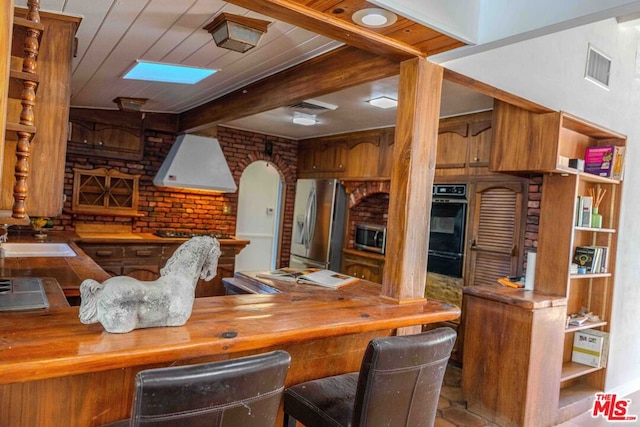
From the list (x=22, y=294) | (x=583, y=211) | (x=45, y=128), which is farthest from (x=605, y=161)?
(x=22, y=294)

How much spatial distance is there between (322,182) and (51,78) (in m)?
4.05

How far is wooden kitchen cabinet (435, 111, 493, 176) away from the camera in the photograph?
12.5 feet

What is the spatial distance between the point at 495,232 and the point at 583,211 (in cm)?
71

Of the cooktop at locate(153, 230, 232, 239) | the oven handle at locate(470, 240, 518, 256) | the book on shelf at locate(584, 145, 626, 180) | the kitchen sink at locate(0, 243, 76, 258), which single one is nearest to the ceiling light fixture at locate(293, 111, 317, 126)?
the cooktop at locate(153, 230, 232, 239)

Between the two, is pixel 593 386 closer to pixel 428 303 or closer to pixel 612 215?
pixel 612 215

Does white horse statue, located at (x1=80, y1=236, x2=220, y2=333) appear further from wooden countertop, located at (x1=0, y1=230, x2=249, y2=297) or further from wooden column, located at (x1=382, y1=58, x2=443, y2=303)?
wooden countertop, located at (x1=0, y1=230, x2=249, y2=297)

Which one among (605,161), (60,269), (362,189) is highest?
Answer: (605,161)

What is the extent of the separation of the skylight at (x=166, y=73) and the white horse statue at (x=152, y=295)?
1.80m

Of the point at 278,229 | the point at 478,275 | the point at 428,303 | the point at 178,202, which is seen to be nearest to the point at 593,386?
the point at 478,275

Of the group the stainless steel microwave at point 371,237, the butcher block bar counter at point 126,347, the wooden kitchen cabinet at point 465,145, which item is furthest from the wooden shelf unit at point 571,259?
the stainless steel microwave at point 371,237

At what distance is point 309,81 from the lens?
8.97 feet

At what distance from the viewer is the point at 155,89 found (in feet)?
11.9

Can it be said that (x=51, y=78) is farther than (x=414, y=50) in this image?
No

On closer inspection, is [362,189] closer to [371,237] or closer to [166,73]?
[371,237]
